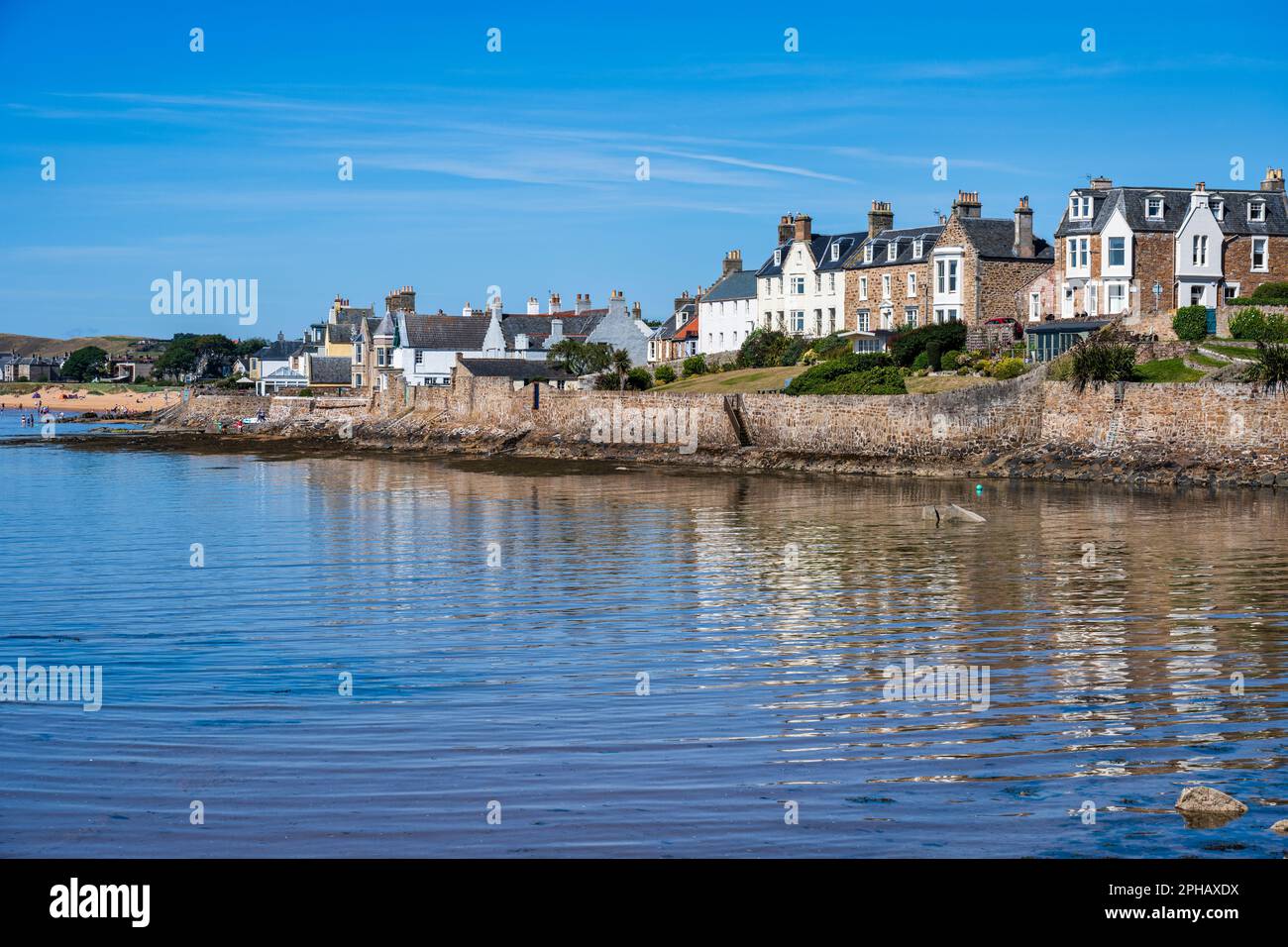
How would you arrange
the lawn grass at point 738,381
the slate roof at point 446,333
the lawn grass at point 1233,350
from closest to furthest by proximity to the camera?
the lawn grass at point 1233,350, the lawn grass at point 738,381, the slate roof at point 446,333

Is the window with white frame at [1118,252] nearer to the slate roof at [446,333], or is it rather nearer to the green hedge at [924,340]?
the green hedge at [924,340]

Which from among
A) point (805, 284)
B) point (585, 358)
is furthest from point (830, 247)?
point (585, 358)

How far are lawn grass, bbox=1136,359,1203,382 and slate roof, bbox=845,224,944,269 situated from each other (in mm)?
21925

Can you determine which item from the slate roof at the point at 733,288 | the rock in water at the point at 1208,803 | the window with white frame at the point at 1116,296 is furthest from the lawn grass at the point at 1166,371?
the rock in water at the point at 1208,803

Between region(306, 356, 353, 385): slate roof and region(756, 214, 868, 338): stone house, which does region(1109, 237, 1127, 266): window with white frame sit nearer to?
region(756, 214, 868, 338): stone house

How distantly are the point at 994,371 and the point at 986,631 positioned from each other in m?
38.2

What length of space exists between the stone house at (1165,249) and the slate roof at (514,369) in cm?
3132

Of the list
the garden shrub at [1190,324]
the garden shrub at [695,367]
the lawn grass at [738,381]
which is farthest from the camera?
the garden shrub at [695,367]

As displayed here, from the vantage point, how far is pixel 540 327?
93.8 metres

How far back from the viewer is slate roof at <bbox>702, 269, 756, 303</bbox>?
83188 millimetres

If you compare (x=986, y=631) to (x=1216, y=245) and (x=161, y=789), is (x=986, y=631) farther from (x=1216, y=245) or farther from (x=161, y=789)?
(x=1216, y=245)

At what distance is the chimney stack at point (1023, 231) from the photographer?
221ft

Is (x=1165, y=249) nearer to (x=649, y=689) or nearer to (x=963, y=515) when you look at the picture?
(x=963, y=515)
